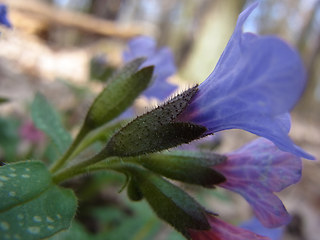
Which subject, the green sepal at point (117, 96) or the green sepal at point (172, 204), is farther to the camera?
the green sepal at point (117, 96)

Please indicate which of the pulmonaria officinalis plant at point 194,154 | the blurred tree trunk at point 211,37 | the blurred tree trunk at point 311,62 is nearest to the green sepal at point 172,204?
the pulmonaria officinalis plant at point 194,154

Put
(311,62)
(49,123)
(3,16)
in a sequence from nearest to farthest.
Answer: (3,16) → (49,123) → (311,62)

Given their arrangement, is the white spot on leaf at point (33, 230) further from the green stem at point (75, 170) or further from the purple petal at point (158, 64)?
the purple petal at point (158, 64)

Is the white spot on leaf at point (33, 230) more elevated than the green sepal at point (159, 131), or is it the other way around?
the green sepal at point (159, 131)

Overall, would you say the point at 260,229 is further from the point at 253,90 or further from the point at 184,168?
the point at 253,90

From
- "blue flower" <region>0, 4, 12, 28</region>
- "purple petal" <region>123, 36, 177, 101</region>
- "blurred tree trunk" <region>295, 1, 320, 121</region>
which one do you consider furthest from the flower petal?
"blurred tree trunk" <region>295, 1, 320, 121</region>

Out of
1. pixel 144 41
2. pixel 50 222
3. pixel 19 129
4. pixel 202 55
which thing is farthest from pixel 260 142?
pixel 202 55

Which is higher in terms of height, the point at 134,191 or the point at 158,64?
the point at 158,64

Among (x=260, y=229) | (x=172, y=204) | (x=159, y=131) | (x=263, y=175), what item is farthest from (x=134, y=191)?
(x=260, y=229)
